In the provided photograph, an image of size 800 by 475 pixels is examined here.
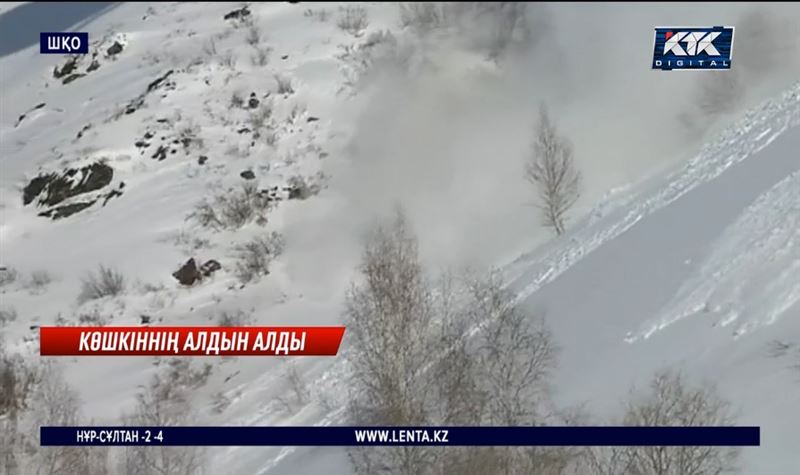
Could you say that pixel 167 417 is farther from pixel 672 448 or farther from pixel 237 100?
pixel 237 100

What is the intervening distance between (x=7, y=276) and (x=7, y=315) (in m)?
0.52

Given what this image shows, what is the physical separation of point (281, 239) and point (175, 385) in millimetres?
3397

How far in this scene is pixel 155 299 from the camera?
13.6 metres

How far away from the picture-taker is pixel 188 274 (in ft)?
46.3

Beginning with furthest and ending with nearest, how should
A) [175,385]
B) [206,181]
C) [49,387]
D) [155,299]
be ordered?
[206,181], [155,299], [175,385], [49,387]

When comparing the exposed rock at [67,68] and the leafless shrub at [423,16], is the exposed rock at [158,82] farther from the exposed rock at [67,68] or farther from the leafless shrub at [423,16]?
the leafless shrub at [423,16]

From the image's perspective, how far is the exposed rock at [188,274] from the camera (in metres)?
14.0

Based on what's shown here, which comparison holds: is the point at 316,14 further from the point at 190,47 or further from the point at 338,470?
the point at 338,470

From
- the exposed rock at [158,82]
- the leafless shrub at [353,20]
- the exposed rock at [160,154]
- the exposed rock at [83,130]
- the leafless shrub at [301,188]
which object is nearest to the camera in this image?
the exposed rock at [83,130]

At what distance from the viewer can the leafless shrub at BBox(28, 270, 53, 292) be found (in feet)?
37.4

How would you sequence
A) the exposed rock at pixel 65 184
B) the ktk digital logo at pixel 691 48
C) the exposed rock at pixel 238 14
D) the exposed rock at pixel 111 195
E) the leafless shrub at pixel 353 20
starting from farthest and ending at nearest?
the leafless shrub at pixel 353 20 → the exposed rock at pixel 238 14 → the exposed rock at pixel 111 195 → the exposed rock at pixel 65 184 → the ktk digital logo at pixel 691 48

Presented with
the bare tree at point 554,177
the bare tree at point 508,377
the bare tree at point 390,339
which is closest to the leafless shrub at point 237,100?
the bare tree at point 390,339

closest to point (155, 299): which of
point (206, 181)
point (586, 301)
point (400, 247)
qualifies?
point (206, 181)

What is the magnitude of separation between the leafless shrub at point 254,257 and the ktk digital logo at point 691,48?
651 centimetres
